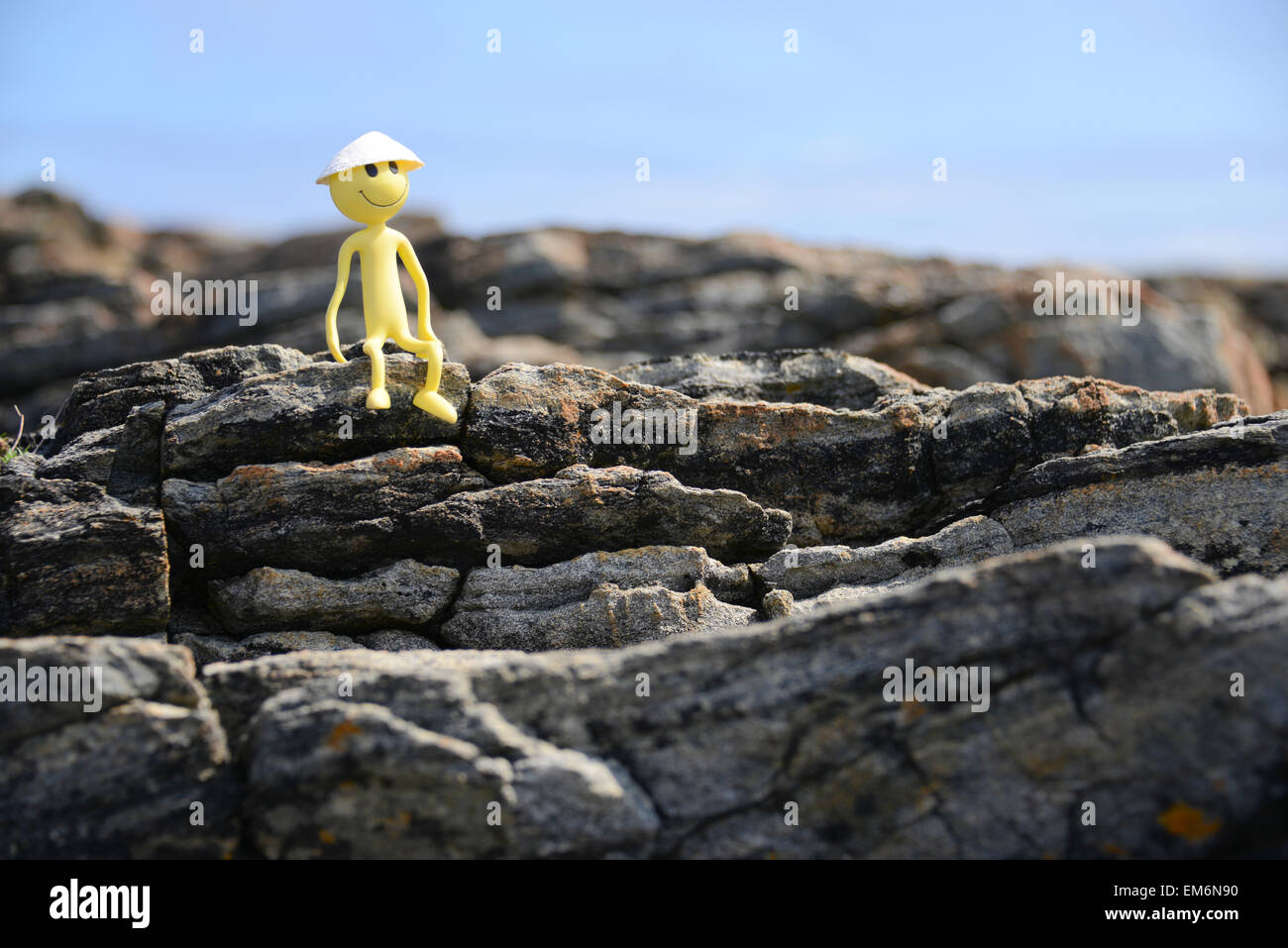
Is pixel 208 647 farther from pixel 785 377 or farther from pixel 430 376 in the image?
pixel 785 377

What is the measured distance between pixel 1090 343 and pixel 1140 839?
42.4 meters

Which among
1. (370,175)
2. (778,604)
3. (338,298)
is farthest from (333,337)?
(778,604)

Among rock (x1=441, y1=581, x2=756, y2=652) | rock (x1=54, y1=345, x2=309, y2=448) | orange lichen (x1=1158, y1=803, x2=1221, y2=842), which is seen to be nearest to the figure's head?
rock (x1=54, y1=345, x2=309, y2=448)

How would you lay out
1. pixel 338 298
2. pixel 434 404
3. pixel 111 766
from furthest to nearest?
pixel 338 298, pixel 434 404, pixel 111 766

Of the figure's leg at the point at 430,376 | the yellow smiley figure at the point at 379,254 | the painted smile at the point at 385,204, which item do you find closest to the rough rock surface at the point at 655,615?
the figure's leg at the point at 430,376

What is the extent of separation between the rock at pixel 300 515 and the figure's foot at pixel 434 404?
1092 mm

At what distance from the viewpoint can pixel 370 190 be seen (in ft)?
48.0

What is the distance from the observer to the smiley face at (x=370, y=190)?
14.5 metres

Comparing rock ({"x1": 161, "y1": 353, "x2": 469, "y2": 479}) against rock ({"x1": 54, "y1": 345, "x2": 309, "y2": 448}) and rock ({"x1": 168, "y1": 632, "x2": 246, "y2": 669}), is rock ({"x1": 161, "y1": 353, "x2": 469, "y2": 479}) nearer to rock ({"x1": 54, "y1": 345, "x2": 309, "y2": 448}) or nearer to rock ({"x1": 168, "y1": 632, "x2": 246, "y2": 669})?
rock ({"x1": 54, "y1": 345, "x2": 309, "y2": 448})

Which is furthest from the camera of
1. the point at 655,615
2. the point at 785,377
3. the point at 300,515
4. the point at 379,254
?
the point at 785,377

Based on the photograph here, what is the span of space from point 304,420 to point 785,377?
8646mm

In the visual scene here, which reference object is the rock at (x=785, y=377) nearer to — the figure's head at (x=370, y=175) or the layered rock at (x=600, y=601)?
the layered rock at (x=600, y=601)

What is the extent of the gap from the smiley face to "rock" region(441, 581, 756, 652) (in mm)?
6309
